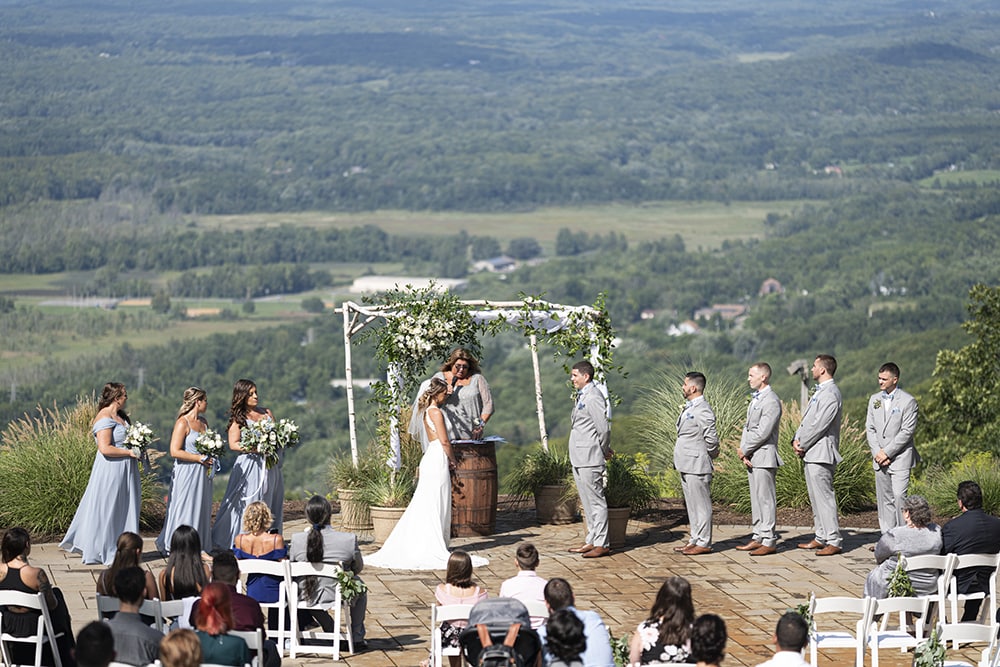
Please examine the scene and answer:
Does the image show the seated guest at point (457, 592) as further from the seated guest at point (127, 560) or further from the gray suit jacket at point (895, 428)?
the gray suit jacket at point (895, 428)

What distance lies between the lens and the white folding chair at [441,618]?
291 inches

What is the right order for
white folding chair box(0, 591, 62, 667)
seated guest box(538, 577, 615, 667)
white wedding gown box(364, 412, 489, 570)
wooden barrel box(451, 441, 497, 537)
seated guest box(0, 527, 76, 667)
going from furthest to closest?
wooden barrel box(451, 441, 497, 537)
white wedding gown box(364, 412, 489, 570)
seated guest box(0, 527, 76, 667)
white folding chair box(0, 591, 62, 667)
seated guest box(538, 577, 615, 667)

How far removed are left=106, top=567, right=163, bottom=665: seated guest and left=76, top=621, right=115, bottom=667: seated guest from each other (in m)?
0.85

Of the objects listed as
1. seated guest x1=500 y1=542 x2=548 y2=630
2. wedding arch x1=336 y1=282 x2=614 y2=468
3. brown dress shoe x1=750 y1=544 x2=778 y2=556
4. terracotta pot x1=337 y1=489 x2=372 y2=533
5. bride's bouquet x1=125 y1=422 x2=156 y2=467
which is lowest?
brown dress shoe x1=750 y1=544 x2=778 y2=556

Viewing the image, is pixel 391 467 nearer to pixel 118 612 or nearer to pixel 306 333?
pixel 118 612

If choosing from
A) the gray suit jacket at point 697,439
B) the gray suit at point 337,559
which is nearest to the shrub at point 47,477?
the gray suit at point 337,559

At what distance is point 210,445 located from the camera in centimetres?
1090

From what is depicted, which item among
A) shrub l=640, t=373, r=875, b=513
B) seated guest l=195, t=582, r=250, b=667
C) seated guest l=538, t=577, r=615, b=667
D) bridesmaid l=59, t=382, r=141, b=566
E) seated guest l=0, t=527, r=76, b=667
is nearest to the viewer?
seated guest l=195, t=582, r=250, b=667

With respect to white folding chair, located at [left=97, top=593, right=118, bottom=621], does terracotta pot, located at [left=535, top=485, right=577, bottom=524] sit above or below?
below

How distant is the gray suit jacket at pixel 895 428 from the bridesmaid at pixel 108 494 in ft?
19.1

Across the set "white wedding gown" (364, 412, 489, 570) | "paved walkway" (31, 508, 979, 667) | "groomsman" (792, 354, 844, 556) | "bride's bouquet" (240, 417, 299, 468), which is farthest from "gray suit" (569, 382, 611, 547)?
"bride's bouquet" (240, 417, 299, 468)

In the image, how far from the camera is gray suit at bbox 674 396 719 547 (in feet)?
38.8

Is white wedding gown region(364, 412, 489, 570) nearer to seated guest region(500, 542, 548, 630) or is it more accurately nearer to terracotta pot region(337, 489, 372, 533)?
terracotta pot region(337, 489, 372, 533)

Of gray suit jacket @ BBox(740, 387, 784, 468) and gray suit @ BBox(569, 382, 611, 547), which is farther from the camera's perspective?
gray suit jacket @ BBox(740, 387, 784, 468)
